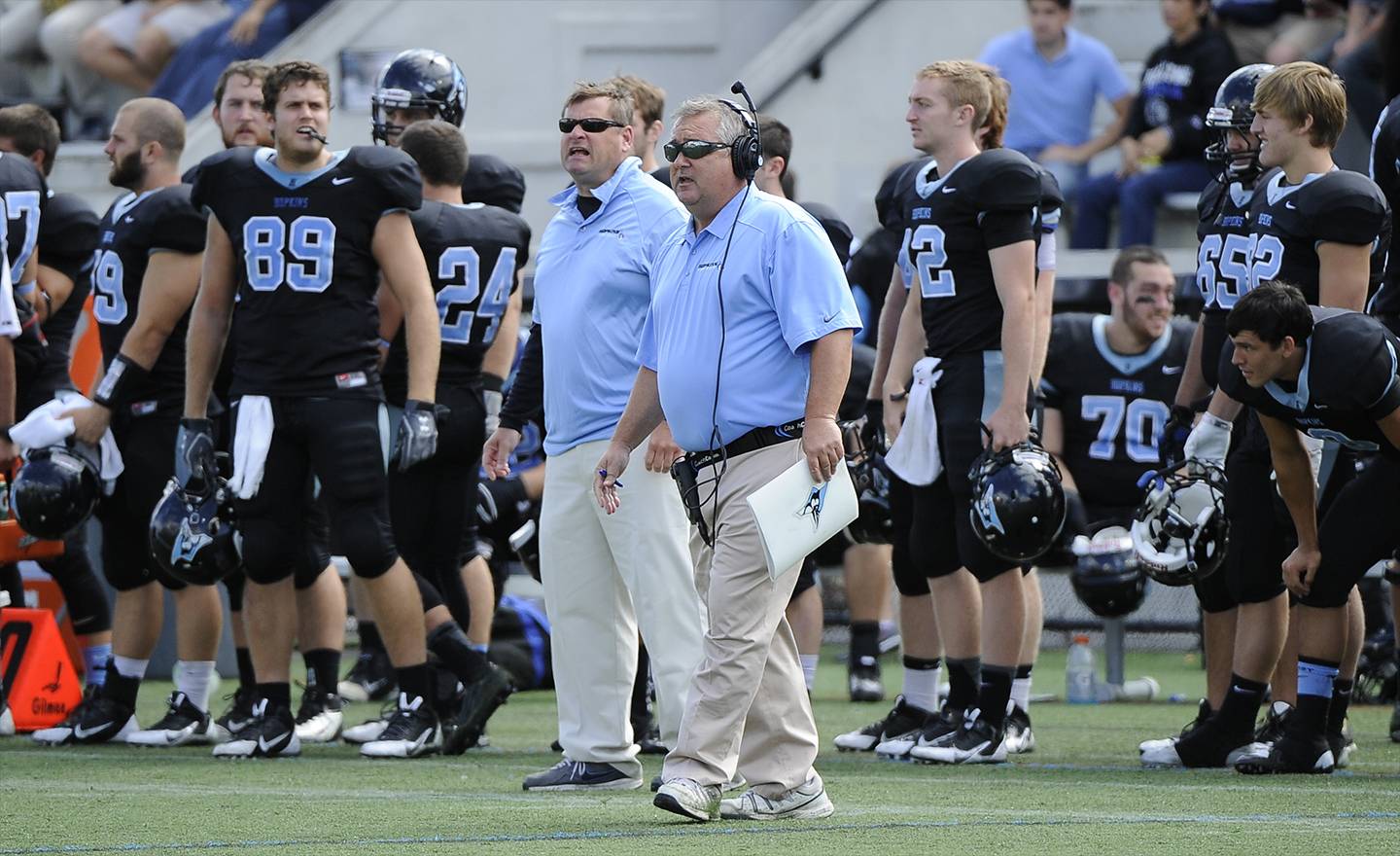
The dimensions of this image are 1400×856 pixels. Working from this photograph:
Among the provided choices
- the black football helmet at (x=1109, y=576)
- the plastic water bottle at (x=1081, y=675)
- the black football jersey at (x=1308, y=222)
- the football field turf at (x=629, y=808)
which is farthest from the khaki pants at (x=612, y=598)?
the plastic water bottle at (x=1081, y=675)

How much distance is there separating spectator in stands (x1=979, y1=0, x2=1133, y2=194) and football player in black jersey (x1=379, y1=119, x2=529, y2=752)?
5.06 metres

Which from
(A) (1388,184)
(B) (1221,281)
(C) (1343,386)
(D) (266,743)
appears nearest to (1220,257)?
(B) (1221,281)

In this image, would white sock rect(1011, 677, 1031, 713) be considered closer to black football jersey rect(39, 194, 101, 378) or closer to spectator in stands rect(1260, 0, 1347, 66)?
black football jersey rect(39, 194, 101, 378)

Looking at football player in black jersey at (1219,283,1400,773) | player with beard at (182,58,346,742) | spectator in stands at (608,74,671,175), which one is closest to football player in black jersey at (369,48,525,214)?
player with beard at (182,58,346,742)

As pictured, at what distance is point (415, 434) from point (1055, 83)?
620 centimetres

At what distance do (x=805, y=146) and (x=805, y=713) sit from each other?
314 inches

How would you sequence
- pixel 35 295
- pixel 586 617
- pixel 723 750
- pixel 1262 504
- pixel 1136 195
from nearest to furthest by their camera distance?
1. pixel 723 750
2. pixel 586 617
3. pixel 1262 504
4. pixel 35 295
5. pixel 1136 195

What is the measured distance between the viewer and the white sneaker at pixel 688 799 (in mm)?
5289

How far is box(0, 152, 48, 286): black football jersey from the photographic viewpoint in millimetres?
7855

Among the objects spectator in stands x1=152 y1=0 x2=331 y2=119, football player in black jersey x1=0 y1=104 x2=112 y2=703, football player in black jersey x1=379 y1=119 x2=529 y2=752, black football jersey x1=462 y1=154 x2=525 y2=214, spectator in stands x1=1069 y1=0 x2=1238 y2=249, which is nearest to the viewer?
football player in black jersey x1=379 y1=119 x2=529 y2=752

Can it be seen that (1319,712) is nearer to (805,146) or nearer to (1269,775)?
(1269,775)

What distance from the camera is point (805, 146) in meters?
13.2

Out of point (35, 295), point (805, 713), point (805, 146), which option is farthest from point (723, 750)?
point (805, 146)

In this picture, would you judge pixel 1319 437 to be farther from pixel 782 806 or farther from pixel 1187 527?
pixel 782 806
